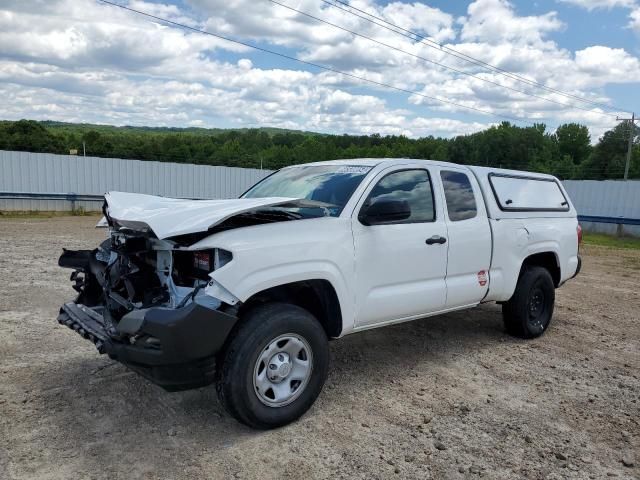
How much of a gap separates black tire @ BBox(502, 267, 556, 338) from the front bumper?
383cm

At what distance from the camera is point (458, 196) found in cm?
541

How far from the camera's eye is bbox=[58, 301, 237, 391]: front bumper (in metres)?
3.31

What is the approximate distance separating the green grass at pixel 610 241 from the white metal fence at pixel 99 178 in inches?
633

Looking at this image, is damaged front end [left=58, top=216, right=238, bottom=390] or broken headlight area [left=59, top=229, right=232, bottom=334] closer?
damaged front end [left=58, top=216, right=238, bottom=390]

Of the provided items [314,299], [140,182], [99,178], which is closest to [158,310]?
[314,299]

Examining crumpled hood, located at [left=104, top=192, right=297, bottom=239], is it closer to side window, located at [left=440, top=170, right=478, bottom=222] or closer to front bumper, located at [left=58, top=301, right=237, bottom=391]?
front bumper, located at [left=58, top=301, right=237, bottom=391]

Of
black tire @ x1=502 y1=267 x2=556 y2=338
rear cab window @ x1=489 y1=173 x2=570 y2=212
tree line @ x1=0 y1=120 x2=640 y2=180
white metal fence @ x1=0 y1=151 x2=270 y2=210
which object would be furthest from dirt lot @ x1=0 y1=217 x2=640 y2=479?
tree line @ x1=0 y1=120 x2=640 y2=180

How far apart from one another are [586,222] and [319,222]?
23413 millimetres

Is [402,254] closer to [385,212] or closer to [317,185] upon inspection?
[385,212]

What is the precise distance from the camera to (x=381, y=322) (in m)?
4.58

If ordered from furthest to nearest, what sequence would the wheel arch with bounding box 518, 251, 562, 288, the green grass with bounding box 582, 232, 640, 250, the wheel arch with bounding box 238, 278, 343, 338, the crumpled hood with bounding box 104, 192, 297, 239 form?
the green grass with bounding box 582, 232, 640, 250 → the wheel arch with bounding box 518, 251, 562, 288 → the wheel arch with bounding box 238, 278, 343, 338 → the crumpled hood with bounding box 104, 192, 297, 239

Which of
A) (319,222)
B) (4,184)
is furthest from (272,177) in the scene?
(4,184)

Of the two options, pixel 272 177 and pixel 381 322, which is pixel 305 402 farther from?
pixel 272 177

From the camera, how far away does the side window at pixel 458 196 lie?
529cm
